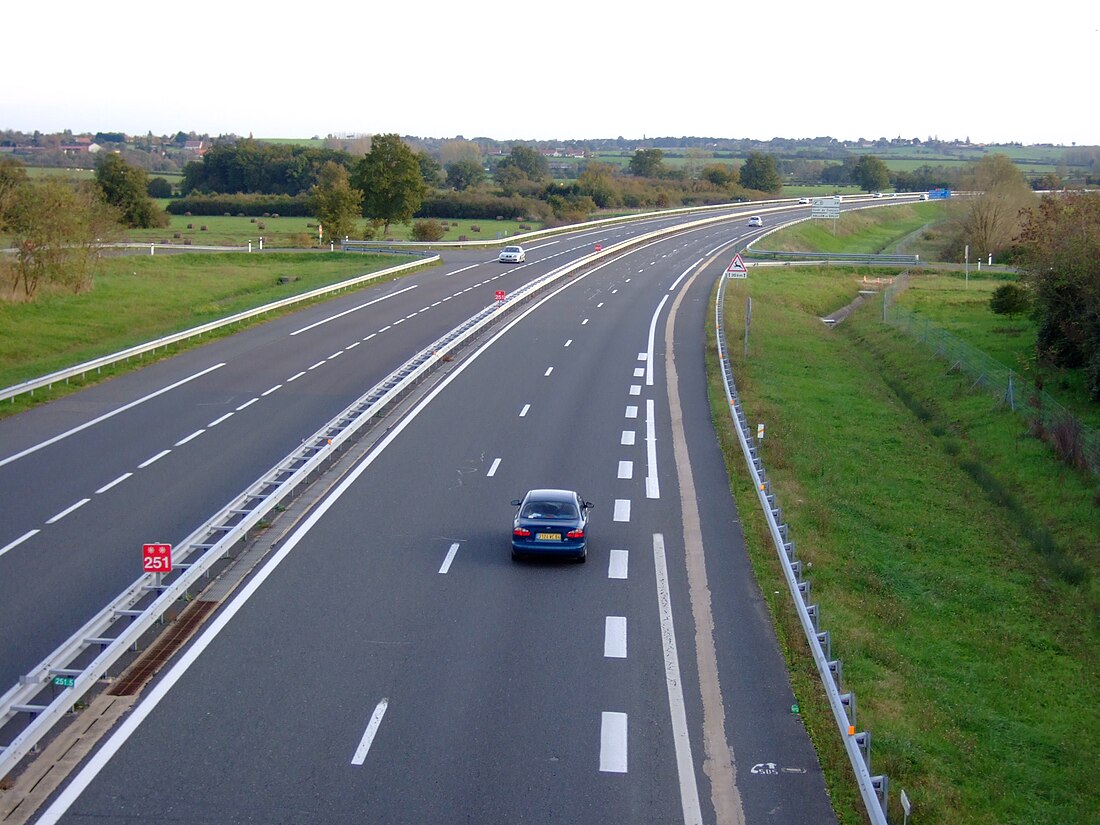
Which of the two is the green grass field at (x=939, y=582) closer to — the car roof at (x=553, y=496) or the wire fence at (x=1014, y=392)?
the wire fence at (x=1014, y=392)

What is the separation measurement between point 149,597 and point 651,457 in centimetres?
1315

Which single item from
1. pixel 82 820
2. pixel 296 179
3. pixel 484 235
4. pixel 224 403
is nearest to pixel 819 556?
pixel 82 820

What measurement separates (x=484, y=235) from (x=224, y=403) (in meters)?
71.9

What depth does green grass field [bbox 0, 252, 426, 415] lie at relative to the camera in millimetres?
40884

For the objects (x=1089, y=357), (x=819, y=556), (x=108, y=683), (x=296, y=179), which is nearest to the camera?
(x=108, y=683)

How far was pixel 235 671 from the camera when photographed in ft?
47.4

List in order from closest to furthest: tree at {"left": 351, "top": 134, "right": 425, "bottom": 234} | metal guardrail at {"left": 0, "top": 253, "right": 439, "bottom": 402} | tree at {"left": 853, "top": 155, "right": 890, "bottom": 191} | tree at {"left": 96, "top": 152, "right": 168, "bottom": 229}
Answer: metal guardrail at {"left": 0, "top": 253, "right": 439, "bottom": 402} < tree at {"left": 351, "top": 134, "right": 425, "bottom": 234} < tree at {"left": 96, "top": 152, "right": 168, "bottom": 229} < tree at {"left": 853, "top": 155, "right": 890, "bottom": 191}

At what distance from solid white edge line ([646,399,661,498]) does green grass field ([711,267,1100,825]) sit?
179 cm

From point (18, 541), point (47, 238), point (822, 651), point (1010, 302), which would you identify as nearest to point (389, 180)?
point (47, 238)

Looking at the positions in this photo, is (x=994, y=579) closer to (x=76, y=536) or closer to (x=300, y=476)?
(x=300, y=476)

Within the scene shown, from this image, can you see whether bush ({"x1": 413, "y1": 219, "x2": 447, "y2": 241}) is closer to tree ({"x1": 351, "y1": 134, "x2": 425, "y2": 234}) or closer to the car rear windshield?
tree ({"x1": 351, "y1": 134, "x2": 425, "y2": 234})

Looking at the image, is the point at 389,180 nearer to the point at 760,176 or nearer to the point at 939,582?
the point at 939,582

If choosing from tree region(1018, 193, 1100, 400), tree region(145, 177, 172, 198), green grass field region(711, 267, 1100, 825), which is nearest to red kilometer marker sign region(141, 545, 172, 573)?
green grass field region(711, 267, 1100, 825)

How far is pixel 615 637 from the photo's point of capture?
52.5ft
